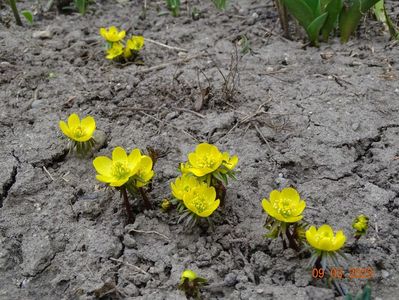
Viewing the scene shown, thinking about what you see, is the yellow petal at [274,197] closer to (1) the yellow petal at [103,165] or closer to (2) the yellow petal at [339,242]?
(2) the yellow petal at [339,242]

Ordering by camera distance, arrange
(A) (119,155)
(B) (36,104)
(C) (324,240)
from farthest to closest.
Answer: (B) (36,104) < (A) (119,155) < (C) (324,240)

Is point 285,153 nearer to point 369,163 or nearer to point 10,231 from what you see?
point 369,163

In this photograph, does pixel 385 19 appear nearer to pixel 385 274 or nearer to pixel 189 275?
pixel 385 274

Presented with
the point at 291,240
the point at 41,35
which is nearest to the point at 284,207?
the point at 291,240

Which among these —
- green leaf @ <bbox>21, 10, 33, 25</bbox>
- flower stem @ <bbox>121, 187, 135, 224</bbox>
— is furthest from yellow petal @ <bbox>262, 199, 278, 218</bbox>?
green leaf @ <bbox>21, 10, 33, 25</bbox>

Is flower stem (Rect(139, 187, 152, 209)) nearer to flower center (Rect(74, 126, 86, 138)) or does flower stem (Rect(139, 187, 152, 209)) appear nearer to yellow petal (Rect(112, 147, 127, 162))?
yellow petal (Rect(112, 147, 127, 162))

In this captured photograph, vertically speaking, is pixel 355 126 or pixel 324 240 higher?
pixel 324 240

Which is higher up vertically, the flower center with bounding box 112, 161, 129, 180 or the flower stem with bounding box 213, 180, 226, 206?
the flower center with bounding box 112, 161, 129, 180
